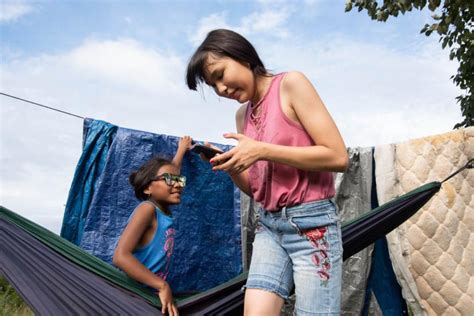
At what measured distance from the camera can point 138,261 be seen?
73.9 inches

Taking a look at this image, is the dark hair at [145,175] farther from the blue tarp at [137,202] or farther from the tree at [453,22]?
the tree at [453,22]

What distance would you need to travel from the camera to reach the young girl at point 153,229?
1838 millimetres

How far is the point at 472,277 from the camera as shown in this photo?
2572 millimetres

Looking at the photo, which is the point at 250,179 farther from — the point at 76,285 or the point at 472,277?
the point at 472,277

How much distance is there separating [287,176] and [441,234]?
1557 millimetres

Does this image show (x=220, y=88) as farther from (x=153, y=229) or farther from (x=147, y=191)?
(x=147, y=191)

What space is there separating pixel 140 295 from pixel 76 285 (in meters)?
0.21

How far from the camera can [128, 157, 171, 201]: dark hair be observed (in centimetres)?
224

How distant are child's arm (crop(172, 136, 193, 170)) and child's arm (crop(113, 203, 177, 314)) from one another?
480mm

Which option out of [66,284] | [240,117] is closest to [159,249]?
[66,284]

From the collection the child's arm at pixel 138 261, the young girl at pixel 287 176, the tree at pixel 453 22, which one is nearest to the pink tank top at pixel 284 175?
the young girl at pixel 287 176

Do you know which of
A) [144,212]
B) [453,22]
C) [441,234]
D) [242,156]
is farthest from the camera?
[453,22]

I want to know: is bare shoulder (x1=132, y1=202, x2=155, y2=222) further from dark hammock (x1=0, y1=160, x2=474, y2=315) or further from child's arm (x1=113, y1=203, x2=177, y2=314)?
dark hammock (x1=0, y1=160, x2=474, y2=315)

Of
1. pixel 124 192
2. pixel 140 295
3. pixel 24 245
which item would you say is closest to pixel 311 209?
pixel 140 295
